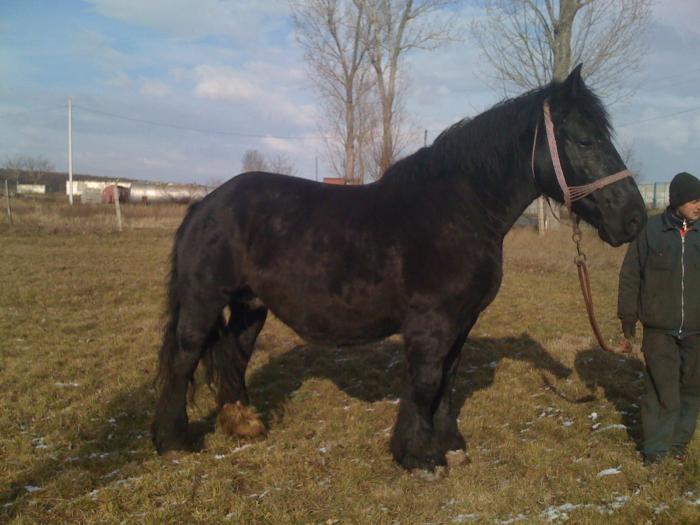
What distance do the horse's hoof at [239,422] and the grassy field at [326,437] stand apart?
10cm

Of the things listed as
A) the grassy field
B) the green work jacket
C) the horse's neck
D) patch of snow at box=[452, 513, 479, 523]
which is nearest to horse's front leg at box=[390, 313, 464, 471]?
the grassy field

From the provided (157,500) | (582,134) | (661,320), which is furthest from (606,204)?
(157,500)

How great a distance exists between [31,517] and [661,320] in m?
4.25

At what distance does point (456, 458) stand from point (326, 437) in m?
1.10

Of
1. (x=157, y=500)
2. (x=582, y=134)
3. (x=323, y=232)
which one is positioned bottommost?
(x=157, y=500)

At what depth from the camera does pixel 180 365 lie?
3.95 meters

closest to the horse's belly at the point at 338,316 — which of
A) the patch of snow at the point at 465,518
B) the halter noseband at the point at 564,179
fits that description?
the patch of snow at the point at 465,518

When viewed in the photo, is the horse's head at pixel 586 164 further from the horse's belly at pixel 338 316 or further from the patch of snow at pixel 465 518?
the patch of snow at pixel 465 518

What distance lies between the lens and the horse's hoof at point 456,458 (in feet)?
12.1

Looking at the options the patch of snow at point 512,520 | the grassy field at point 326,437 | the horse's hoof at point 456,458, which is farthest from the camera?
the horse's hoof at point 456,458

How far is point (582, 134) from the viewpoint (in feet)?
10.6

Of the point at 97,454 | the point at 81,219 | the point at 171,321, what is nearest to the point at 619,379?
the point at 171,321

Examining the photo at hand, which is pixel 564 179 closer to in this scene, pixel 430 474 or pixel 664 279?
pixel 664 279

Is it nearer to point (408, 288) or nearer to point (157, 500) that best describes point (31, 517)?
point (157, 500)
